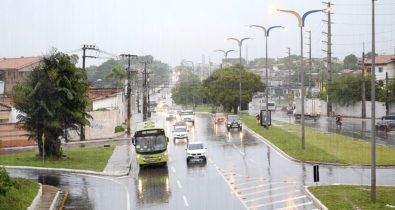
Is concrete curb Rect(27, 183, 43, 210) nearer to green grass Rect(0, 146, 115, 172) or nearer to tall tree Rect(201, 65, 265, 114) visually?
green grass Rect(0, 146, 115, 172)

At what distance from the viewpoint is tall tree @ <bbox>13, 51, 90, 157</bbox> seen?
34.2 meters

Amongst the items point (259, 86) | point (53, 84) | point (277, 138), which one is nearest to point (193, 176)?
point (53, 84)

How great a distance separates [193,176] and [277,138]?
798 inches

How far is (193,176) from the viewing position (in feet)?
93.1

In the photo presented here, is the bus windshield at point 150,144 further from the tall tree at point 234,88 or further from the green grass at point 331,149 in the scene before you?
the tall tree at point 234,88

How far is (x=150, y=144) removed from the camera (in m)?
32.1

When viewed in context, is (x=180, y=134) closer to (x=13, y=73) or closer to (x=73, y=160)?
(x=73, y=160)

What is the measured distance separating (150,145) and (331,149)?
48.4 feet

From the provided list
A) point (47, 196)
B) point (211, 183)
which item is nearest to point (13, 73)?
point (47, 196)

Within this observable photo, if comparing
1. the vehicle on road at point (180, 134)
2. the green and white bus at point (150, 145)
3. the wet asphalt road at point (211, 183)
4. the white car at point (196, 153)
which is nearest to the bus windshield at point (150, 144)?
the green and white bus at point (150, 145)

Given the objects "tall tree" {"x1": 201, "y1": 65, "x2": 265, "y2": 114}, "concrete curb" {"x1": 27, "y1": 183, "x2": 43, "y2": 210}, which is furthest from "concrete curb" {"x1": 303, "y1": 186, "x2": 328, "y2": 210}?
"tall tree" {"x1": 201, "y1": 65, "x2": 265, "y2": 114}

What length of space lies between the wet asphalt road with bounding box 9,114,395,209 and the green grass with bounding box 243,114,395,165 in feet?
5.84

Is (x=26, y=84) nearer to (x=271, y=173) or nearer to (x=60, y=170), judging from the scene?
(x=60, y=170)

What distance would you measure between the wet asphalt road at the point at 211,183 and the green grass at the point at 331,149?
1779mm
